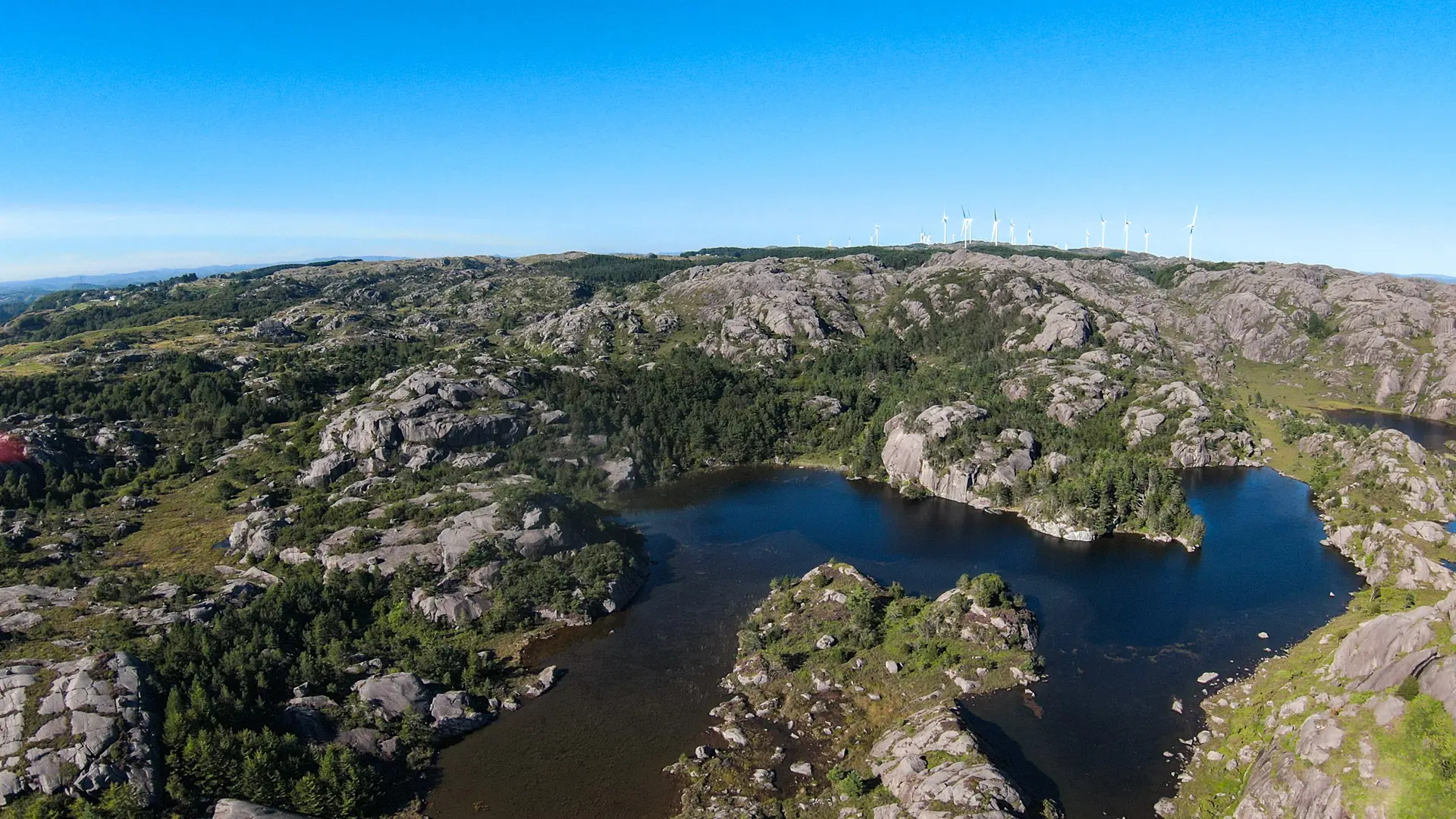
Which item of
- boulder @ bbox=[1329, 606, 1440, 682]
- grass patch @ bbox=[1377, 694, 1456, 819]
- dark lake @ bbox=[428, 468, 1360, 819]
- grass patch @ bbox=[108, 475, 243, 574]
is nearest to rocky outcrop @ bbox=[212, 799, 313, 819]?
dark lake @ bbox=[428, 468, 1360, 819]

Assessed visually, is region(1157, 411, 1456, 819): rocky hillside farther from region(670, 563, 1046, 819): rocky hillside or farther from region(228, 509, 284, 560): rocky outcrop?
region(228, 509, 284, 560): rocky outcrop

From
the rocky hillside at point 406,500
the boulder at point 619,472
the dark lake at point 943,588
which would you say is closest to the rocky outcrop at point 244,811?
the rocky hillside at point 406,500

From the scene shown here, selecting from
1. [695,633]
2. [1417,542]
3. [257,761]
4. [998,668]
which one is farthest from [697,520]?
[1417,542]

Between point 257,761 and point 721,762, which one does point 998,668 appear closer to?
point 721,762

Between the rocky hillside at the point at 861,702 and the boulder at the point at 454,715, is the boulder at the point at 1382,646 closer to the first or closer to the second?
the rocky hillside at the point at 861,702

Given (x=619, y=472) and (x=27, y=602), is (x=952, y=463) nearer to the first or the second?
(x=619, y=472)

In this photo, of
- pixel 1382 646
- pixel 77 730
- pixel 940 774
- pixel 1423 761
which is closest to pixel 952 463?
pixel 1382 646
